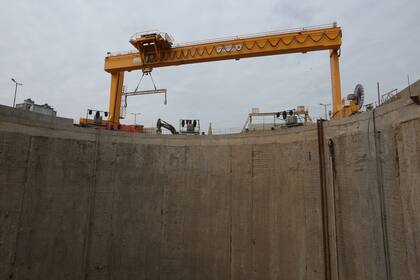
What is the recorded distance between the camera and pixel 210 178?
1359 cm

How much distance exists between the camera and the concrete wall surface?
28.7ft

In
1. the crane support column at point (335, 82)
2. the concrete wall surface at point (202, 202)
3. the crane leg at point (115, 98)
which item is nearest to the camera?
the concrete wall surface at point (202, 202)

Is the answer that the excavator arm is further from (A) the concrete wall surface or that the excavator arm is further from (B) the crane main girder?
(A) the concrete wall surface

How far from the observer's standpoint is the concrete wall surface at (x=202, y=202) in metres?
8.73

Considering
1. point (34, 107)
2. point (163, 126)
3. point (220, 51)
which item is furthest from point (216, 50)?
point (34, 107)

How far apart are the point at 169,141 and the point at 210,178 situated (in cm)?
290

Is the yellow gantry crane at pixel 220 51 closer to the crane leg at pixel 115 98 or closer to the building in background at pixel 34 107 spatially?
the crane leg at pixel 115 98

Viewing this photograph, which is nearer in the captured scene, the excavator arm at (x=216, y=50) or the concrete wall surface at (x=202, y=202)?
the concrete wall surface at (x=202, y=202)

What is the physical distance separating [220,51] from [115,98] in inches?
291

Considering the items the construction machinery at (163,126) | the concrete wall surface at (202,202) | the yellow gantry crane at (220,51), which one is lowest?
the concrete wall surface at (202,202)

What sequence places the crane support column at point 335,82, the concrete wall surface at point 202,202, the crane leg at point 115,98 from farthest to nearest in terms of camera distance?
the crane leg at point 115,98
the crane support column at point 335,82
the concrete wall surface at point 202,202

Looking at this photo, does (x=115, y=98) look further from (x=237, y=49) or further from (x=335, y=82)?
(x=335, y=82)

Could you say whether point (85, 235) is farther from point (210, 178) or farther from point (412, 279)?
point (412, 279)

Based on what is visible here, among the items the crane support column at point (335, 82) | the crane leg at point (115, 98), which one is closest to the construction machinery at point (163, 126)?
the crane leg at point (115, 98)
